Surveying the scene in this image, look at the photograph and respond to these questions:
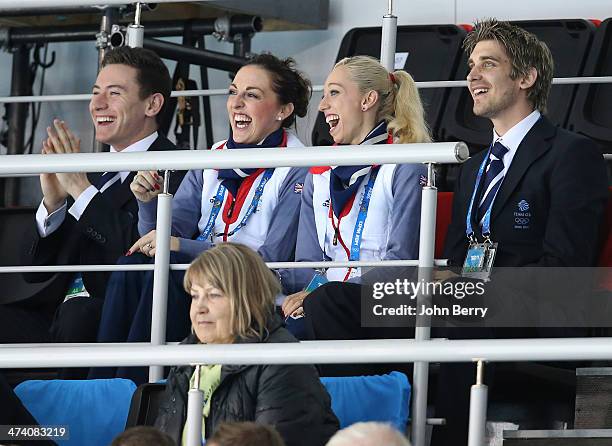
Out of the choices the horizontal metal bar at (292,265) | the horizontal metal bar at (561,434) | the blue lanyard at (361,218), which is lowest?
the horizontal metal bar at (561,434)

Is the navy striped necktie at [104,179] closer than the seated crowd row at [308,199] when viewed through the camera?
No

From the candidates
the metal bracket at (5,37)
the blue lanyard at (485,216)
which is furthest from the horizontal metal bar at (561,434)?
the metal bracket at (5,37)

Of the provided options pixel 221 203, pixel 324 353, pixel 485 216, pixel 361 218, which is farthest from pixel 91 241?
pixel 324 353

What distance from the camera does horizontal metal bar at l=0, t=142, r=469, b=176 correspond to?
Answer: 2.56 m

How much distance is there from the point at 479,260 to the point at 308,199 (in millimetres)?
487

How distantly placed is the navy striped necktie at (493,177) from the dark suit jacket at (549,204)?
25 mm

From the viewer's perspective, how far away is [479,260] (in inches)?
127

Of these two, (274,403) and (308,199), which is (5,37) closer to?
(308,199)

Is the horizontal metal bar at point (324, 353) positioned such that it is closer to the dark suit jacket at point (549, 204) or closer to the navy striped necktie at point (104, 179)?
the dark suit jacket at point (549, 204)

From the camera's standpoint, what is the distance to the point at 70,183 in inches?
135

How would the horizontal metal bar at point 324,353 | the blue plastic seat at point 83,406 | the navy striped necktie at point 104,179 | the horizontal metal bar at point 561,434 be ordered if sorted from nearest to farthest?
the horizontal metal bar at point 324,353 < the horizontal metal bar at point 561,434 < the blue plastic seat at point 83,406 < the navy striped necktie at point 104,179

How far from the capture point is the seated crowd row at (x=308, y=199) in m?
3.21

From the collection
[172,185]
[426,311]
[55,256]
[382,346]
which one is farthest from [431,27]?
[382,346]

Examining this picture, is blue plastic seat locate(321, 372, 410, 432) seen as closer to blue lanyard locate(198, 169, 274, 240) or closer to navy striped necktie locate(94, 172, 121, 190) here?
blue lanyard locate(198, 169, 274, 240)
